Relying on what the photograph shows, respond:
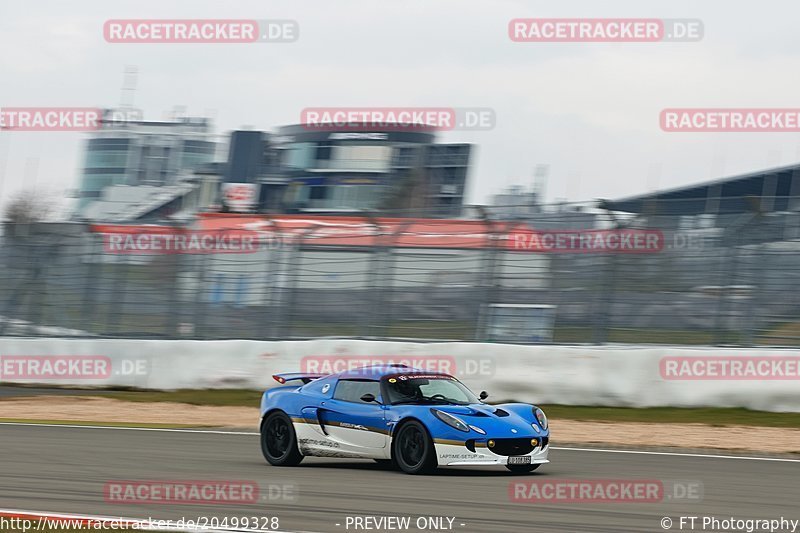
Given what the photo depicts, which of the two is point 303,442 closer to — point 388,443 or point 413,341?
point 388,443

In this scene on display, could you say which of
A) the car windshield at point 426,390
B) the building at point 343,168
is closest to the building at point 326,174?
the building at point 343,168

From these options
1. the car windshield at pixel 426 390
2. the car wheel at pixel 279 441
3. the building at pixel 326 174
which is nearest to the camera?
the car windshield at pixel 426 390

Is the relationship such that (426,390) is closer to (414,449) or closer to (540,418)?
(414,449)

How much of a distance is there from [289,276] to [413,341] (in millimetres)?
2457

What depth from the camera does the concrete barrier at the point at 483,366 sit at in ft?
51.2

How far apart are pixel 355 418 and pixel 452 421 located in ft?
3.71

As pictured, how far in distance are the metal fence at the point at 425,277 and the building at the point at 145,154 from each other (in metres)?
80.6

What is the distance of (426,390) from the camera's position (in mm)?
10414

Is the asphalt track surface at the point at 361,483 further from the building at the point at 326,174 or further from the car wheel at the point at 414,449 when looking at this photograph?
the building at the point at 326,174

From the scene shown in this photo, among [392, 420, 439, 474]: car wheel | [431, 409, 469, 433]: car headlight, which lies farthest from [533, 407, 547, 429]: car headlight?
[392, 420, 439, 474]: car wheel

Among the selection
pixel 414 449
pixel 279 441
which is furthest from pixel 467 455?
pixel 279 441

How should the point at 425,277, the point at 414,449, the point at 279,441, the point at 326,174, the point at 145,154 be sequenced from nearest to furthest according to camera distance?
the point at 414,449 < the point at 279,441 < the point at 425,277 < the point at 326,174 < the point at 145,154

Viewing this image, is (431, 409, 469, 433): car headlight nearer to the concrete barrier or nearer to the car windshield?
the car windshield

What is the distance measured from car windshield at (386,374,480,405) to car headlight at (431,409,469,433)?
0.50 m
